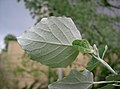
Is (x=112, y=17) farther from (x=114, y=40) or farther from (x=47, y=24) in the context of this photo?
(x=47, y=24)

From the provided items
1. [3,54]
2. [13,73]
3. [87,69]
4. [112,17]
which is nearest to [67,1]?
[112,17]

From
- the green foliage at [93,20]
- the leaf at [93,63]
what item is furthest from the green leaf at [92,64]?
the green foliage at [93,20]

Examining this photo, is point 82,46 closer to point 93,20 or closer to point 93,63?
point 93,63

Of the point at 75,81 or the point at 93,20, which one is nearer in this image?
A: the point at 75,81

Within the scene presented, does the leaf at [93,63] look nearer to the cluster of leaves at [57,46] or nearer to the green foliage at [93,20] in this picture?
the cluster of leaves at [57,46]

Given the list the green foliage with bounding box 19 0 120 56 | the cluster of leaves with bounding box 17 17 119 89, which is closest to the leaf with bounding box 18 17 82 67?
the cluster of leaves with bounding box 17 17 119 89

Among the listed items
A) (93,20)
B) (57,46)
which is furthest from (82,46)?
(93,20)

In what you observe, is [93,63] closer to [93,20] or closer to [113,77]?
[113,77]

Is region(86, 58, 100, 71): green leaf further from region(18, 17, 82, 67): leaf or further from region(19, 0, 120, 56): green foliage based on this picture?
region(19, 0, 120, 56): green foliage
